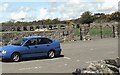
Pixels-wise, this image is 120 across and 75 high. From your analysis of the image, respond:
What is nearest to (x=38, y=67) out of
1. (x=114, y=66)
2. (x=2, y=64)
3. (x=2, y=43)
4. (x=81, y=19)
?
(x=2, y=64)

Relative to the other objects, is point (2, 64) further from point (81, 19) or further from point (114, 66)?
point (81, 19)

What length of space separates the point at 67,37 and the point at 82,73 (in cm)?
2433

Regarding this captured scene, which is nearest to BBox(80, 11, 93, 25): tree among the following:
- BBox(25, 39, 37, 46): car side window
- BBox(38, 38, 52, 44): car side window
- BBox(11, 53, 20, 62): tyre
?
BBox(38, 38, 52, 44): car side window

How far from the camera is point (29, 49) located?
57.7 ft

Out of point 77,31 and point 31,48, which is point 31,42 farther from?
point 77,31

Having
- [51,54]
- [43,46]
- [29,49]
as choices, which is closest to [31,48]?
[29,49]

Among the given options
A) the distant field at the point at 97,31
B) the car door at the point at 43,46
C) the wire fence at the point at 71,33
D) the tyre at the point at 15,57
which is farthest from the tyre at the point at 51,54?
the distant field at the point at 97,31

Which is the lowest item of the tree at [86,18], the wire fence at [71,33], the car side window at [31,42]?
the car side window at [31,42]

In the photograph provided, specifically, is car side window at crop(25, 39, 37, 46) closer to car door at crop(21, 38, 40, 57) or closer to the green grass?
car door at crop(21, 38, 40, 57)

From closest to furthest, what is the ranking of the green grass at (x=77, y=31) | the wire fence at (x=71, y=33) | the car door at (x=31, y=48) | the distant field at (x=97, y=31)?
the car door at (x=31, y=48), the wire fence at (x=71, y=33), the green grass at (x=77, y=31), the distant field at (x=97, y=31)

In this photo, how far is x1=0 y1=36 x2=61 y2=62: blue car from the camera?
17.0 meters

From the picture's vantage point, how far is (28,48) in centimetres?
1756

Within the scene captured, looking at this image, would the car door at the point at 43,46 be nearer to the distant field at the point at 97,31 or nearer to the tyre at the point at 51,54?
the tyre at the point at 51,54

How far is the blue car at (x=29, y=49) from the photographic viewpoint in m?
17.0
